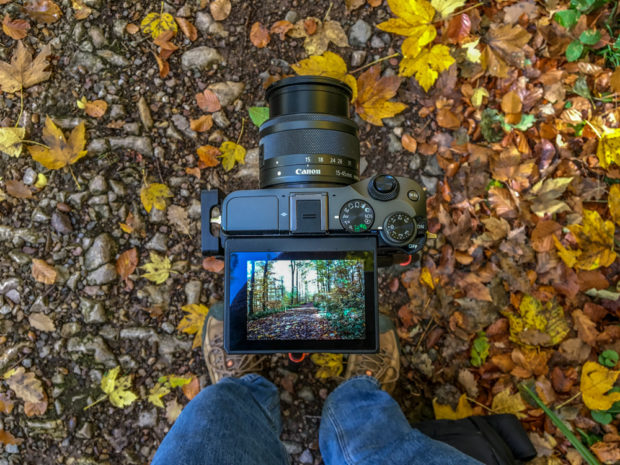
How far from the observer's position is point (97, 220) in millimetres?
1801

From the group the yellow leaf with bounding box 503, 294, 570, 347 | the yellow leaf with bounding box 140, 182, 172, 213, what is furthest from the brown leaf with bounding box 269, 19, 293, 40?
the yellow leaf with bounding box 503, 294, 570, 347

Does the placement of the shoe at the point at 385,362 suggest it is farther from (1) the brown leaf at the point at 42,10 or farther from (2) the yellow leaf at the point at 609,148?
(1) the brown leaf at the point at 42,10

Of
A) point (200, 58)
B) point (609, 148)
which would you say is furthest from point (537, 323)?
point (200, 58)

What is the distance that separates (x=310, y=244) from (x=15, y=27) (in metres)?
1.66

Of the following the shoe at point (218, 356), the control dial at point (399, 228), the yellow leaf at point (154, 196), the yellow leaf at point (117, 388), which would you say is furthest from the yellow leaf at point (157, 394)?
the control dial at point (399, 228)

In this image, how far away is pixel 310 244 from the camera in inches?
46.1

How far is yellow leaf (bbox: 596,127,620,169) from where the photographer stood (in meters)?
1.75

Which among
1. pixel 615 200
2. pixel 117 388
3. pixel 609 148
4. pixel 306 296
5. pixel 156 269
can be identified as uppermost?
pixel 609 148

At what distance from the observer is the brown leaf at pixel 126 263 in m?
1.79

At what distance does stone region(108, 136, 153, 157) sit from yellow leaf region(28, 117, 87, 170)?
12cm

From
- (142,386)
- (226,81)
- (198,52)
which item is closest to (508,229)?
(226,81)

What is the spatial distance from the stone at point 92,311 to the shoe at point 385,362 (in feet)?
3.51

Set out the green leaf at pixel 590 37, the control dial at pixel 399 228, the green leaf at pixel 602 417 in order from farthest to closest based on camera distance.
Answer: the green leaf at pixel 590 37
the green leaf at pixel 602 417
the control dial at pixel 399 228

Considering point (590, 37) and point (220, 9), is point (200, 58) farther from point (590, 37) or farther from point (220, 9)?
point (590, 37)
